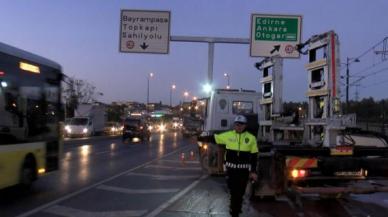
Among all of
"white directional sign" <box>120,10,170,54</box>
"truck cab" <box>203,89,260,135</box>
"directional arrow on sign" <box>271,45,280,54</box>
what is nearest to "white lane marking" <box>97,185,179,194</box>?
"truck cab" <box>203,89,260,135</box>

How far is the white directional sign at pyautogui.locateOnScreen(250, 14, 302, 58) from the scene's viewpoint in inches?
1082

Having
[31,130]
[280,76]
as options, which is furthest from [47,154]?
[280,76]

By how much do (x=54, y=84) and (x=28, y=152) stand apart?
231 centimetres

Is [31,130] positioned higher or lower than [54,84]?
lower

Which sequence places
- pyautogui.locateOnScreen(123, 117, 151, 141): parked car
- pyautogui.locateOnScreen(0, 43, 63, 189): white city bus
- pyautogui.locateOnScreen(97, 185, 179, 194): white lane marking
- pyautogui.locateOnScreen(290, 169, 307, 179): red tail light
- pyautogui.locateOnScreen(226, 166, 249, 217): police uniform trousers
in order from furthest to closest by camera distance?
1. pyautogui.locateOnScreen(123, 117, 151, 141): parked car
2. pyautogui.locateOnScreen(97, 185, 179, 194): white lane marking
3. pyautogui.locateOnScreen(0, 43, 63, 189): white city bus
4. pyautogui.locateOnScreen(290, 169, 307, 179): red tail light
5. pyautogui.locateOnScreen(226, 166, 249, 217): police uniform trousers

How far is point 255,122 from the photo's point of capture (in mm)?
16125

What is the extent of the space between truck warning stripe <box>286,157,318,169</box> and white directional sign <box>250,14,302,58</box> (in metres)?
16.1

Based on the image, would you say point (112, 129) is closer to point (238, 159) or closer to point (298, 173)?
point (298, 173)

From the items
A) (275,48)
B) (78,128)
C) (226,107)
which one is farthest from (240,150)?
(78,128)

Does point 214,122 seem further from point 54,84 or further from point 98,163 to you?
point 54,84

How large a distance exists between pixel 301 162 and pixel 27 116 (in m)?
5.90

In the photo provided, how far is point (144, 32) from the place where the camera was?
2806 cm

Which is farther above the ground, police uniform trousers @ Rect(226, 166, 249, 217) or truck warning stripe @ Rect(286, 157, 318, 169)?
truck warning stripe @ Rect(286, 157, 318, 169)

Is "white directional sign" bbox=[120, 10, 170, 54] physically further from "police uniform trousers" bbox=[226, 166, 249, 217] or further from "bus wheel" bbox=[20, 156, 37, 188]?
"police uniform trousers" bbox=[226, 166, 249, 217]
